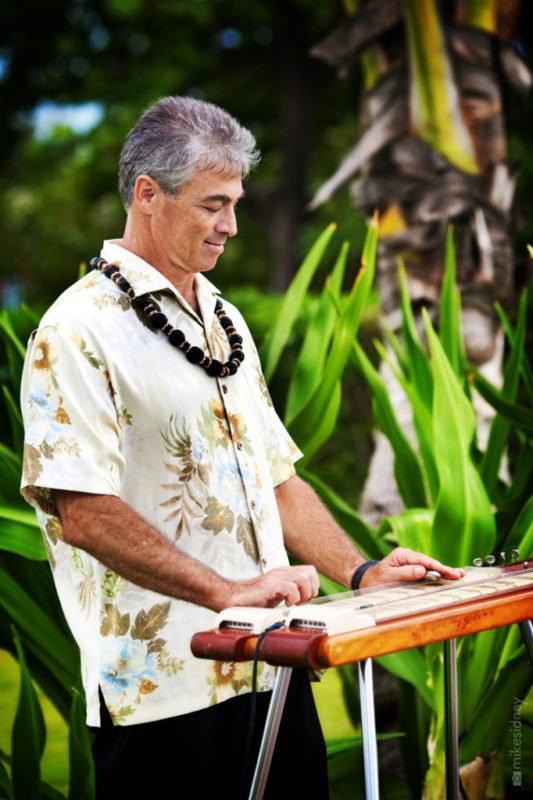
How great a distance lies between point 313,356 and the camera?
3.45 metres

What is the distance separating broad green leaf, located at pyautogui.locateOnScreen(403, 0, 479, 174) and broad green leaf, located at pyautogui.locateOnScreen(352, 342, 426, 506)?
1.52 metres

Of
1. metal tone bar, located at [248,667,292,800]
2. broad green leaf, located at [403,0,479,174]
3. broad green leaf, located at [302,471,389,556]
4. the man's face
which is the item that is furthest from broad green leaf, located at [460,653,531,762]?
broad green leaf, located at [403,0,479,174]

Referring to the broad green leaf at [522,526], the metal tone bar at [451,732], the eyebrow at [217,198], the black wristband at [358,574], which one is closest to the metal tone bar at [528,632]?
the metal tone bar at [451,732]

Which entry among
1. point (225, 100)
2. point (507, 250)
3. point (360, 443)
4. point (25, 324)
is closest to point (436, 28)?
point (507, 250)

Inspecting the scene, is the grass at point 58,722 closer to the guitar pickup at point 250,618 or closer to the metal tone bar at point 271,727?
the metal tone bar at point 271,727

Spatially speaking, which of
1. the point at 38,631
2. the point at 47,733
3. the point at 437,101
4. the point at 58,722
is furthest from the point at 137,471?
the point at 437,101

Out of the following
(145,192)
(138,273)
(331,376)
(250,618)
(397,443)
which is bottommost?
(250,618)

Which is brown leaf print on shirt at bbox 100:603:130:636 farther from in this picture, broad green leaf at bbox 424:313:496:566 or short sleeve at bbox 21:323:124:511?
broad green leaf at bbox 424:313:496:566

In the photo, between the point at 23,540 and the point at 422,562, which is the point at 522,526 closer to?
the point at 422,562

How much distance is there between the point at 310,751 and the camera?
2.24m

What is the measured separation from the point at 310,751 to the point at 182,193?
1.09m

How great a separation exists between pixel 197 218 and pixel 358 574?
0.75 meters

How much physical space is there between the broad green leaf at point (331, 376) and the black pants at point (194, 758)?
1201 mm

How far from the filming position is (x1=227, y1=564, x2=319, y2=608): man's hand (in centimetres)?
187
